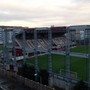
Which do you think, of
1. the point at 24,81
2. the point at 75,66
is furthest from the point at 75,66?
the point at 24,81

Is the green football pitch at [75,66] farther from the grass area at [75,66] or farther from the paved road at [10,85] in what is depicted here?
the paved road at [10,85]

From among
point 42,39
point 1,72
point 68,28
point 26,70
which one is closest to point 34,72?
point 26,70

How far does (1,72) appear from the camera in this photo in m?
23.0

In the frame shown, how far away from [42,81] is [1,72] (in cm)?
599

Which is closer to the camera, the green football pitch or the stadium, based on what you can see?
the stadium

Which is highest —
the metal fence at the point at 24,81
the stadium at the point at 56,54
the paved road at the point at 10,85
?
the stadium at the point at 56,54

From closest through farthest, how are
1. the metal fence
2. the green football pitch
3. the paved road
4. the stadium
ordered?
the metal fence
the stadium
the paved road
the green football pitch

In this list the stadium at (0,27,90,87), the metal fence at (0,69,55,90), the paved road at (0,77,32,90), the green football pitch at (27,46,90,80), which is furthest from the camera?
the green football pitch at (27,46,90,80)

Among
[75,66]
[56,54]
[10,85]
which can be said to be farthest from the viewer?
[56,54]

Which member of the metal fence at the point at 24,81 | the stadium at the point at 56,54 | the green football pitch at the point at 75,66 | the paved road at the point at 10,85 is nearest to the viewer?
the metal fence at the point at 24,81

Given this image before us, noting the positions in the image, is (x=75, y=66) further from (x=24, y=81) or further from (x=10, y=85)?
(x=10, y=85)

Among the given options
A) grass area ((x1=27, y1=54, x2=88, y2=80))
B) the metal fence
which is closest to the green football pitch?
grass area ((x1=27, y1=54, x2=88, y2=80))

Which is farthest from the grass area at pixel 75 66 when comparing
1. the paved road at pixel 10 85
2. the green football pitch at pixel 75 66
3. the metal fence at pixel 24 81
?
the paved road at pixel 10 85

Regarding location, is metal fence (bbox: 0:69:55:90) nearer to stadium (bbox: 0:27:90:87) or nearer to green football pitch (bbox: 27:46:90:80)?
stadium (bbox: 0:27:90:87)
